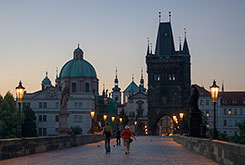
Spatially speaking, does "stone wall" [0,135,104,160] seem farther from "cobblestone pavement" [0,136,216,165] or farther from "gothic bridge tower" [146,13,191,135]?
"gothic bridge tower" [146,13,191,135]

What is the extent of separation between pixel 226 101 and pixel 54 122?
49065 millimetres

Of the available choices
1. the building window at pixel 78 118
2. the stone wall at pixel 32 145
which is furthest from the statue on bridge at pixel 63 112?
the building window at pixel 78 118

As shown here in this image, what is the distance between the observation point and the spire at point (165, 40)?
113 metres

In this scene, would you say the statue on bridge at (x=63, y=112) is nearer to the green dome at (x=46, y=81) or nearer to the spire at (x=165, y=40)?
the spire at (x=165, y=40)

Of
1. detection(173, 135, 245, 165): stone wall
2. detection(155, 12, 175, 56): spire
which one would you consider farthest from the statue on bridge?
detection(155, 12, 175, 56): spire

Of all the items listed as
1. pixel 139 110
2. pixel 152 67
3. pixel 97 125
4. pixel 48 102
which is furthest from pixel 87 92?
pixel 97 125

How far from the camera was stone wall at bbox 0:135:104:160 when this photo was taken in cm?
1940

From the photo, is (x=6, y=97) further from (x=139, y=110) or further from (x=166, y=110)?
(x=139, y=110)

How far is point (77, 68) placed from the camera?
122 metres

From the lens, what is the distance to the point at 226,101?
133 m

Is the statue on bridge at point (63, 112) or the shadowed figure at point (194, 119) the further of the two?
the statue on bridge at point (63, 112)

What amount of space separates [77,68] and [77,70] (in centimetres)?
60

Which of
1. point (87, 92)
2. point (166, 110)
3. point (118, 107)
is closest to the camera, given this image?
point (166, 110)

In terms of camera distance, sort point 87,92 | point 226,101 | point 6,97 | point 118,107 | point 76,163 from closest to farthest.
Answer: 1. point 76,163
2. point 6,97
3. point 87,92
4. point 226,101
5. point 118,107
